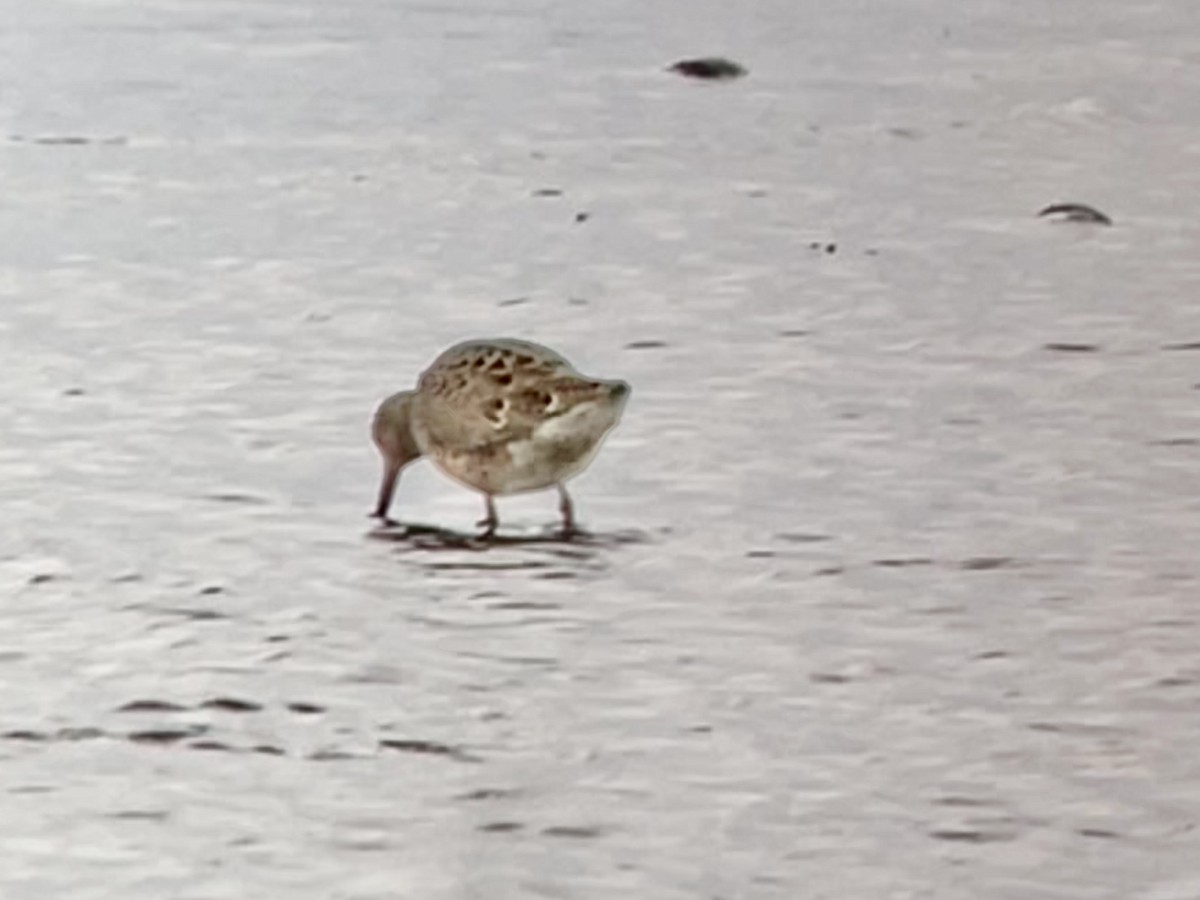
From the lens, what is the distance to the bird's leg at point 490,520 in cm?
147

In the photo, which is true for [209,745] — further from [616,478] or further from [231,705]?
[616,478]

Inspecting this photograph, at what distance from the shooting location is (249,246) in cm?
202

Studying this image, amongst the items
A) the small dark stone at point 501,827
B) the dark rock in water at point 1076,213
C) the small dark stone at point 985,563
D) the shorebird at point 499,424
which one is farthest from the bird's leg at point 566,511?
the dark rock in water at point 1076,213

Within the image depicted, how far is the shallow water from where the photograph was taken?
100 cm

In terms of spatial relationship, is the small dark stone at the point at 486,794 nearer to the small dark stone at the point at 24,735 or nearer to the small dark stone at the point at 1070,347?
the small dark stone at the point at 24,735

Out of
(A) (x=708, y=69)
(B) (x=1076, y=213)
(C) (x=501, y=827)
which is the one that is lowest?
(C) (x=501, y=827)

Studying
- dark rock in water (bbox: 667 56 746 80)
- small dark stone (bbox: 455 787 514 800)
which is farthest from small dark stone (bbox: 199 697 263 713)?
dark rock in water (bbox: 667 56 746 80)

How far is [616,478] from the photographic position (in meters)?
1.53

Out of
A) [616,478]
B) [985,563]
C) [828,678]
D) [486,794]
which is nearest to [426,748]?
[486,794]

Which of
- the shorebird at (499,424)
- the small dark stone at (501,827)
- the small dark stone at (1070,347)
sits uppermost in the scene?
the small dark stone at (1070,347)

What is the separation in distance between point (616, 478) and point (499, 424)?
0.06 m

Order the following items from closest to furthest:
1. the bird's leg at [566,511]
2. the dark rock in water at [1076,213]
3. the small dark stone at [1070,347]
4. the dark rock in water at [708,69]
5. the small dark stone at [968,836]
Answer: the small dark stone at [968,836]
the bird's leg at [566,511]
the small dark stone at [1070,347]
the dark rock in water at [1076,213]
the dark rock in water at [708,69]

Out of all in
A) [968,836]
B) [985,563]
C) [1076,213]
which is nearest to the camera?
[968,836]

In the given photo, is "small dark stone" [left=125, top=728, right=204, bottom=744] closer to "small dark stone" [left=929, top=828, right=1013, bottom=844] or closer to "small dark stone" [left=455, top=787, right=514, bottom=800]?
"small dark stone" [left=455, top=787, right=514, bottom=800]
